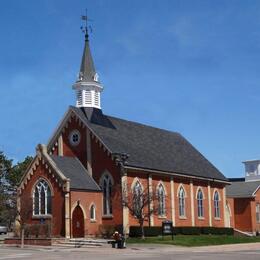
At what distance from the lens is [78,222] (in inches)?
2162

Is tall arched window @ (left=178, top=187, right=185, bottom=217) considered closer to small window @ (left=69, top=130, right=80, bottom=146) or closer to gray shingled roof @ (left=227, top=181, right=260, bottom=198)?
small window @ (left=69, top=130, right=80, bottom=146)

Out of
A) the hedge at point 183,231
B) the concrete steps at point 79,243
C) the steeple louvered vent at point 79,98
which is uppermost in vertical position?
the steeple louvered vent at point 79,98

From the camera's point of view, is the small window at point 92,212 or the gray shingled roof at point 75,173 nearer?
the gray shingled roof at point 75,173

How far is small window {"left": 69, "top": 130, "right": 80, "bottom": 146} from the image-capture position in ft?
199

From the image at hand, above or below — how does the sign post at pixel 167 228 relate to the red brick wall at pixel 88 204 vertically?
below

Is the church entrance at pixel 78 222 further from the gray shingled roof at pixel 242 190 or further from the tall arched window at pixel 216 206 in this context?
the gray shingled roof at pixel 242 190

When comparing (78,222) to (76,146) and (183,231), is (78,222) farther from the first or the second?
(183,231)

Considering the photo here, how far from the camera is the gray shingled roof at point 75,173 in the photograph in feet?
181

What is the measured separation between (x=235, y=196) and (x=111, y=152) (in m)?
29.6

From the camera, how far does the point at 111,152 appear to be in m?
57.3

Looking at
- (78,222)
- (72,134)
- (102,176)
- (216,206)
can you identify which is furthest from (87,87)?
(216,206)

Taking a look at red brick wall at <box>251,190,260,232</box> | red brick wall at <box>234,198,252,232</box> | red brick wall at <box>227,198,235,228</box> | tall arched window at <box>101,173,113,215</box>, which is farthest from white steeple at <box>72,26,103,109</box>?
red brick wall at <box>251,190,260,232</box>

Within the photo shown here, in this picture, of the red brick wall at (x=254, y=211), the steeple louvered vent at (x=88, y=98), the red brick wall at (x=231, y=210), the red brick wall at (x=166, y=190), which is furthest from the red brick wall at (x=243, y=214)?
the steeple louvered vent at (x=88, y=98)

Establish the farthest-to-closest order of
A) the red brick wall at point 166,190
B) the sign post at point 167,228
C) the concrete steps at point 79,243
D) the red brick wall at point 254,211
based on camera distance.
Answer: the red brick wall at point 254,211 < the red brick wall at point 166,190 < the sign post at point 167,228 < the concrete steps at point 79,243
